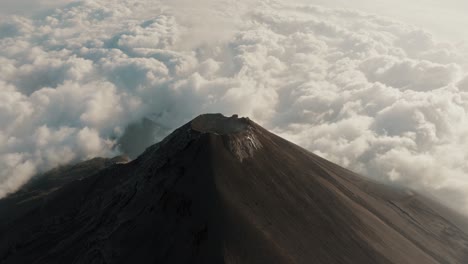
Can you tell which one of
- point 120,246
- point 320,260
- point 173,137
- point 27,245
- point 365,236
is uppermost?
point 173,137

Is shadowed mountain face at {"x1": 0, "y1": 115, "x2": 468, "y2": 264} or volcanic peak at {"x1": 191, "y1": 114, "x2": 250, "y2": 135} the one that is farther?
volcanic peak at {"x1": 191, "y1": 114, "x2": 250, "y2": 135}

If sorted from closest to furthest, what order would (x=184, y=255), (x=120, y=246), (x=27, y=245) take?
1. (x=184, y=255)
2. (x=120, y=246)
3. (x=27, y=245)

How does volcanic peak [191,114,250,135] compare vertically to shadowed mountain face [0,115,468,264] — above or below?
above

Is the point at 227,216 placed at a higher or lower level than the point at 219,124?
lower

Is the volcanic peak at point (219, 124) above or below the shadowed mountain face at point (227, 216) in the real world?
above

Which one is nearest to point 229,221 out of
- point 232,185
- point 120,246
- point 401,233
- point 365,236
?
point 232,185

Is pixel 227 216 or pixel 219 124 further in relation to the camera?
pixel 219 124

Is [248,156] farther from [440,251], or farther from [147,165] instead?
[440,251]

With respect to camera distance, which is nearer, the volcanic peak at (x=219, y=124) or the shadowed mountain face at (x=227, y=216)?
the shadowed mountain face at (x=227, y=216)
